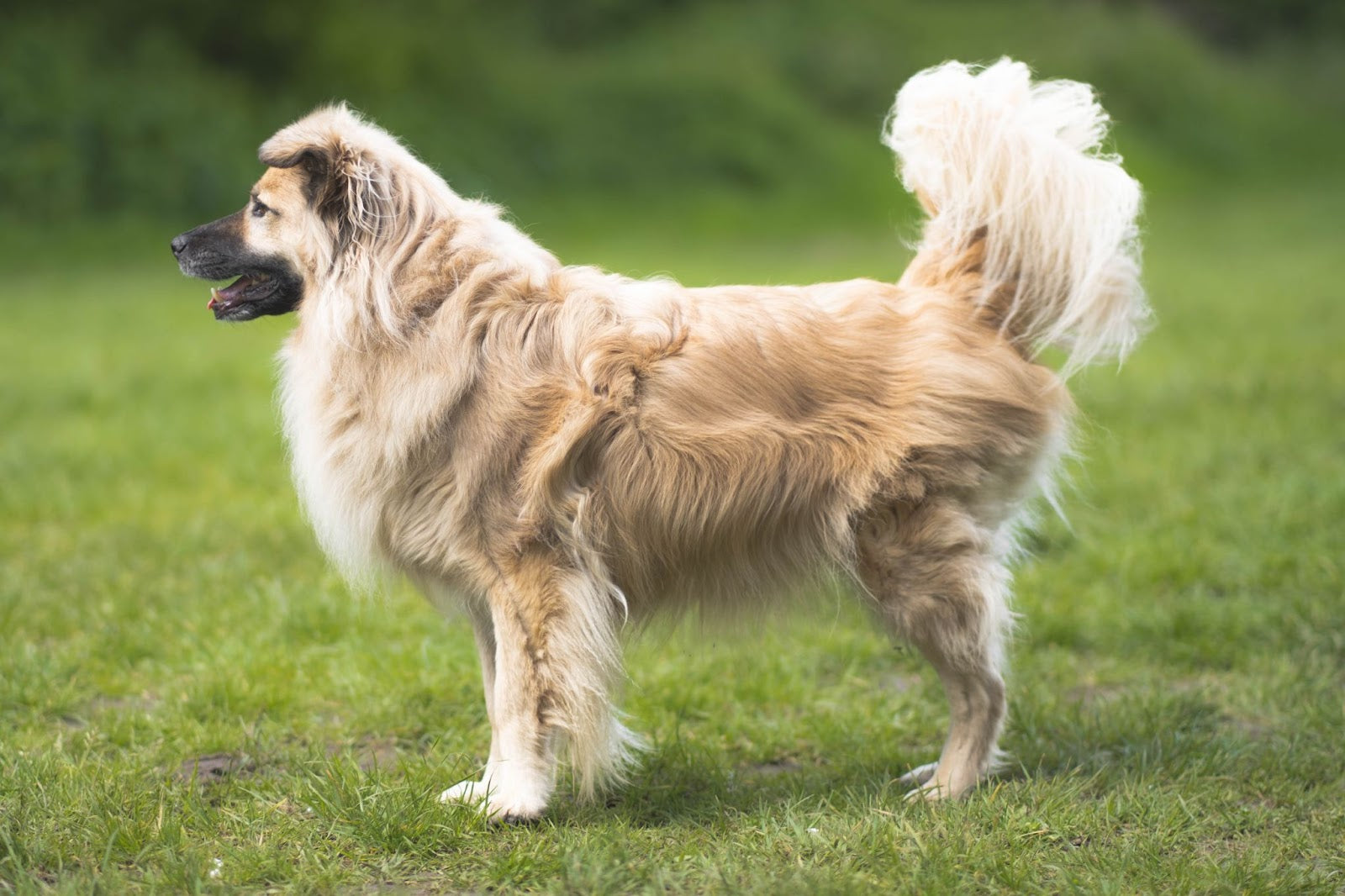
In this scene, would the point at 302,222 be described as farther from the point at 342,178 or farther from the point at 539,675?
the point at 539,675

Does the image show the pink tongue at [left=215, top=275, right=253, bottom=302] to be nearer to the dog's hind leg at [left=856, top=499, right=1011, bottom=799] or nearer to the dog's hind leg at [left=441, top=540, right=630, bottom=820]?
the dog's hind leg at [left=441, top=540, right=630, bottom=820]

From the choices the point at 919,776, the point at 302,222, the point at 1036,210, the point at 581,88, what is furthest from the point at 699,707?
the point at 581,88

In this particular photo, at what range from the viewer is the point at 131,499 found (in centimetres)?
695

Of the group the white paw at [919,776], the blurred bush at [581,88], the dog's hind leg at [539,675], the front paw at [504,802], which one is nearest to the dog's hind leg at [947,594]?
the white paw at [919,776]

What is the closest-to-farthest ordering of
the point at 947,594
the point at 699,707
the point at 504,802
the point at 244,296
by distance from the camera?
1. the point at 504,802
2. the point at 947,594
3. the point at 244,296
4. the point at 699,707

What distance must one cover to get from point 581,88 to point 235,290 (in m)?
20.5

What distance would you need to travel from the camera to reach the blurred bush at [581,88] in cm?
1705

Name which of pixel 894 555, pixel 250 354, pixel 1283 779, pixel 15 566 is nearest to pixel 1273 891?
pixel 1283 779

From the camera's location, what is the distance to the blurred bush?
1705 centimetres

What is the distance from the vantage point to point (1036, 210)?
3910 mm

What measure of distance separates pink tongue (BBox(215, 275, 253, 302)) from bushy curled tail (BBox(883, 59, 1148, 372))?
212cm

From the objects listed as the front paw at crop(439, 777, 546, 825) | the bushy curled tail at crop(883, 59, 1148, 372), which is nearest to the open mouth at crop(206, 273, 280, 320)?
the front paw at crop(439, 777, 546, 825)

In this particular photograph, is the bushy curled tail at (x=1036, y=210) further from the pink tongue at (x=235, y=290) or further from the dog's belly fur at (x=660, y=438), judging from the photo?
the pink tongue at (x=235, y=290)

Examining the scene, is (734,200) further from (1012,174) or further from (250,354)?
(1012,174)
